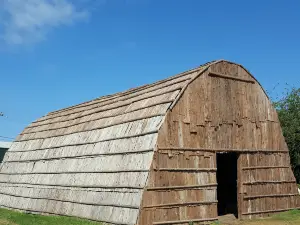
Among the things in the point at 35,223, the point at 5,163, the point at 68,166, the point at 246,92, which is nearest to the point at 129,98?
the point at 68,166

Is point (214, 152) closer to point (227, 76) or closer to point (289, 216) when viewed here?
point (227, 76)

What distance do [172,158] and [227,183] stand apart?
260 inches

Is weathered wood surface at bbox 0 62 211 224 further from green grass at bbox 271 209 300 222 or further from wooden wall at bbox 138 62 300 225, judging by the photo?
green grass at bbox 271 209 300 222

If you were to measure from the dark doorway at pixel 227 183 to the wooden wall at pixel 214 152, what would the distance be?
6.07 ft

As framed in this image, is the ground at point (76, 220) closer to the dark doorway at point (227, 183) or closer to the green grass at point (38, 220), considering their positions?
the green grass at point (38, 220)

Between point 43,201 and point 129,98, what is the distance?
22.3 ft

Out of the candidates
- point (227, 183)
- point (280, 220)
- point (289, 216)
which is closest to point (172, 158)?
point (280, 220)

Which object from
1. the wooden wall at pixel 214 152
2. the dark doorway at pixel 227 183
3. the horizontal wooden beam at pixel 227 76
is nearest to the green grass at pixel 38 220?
the wooden wall at pixel 214 152

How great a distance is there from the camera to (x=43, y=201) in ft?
66.5

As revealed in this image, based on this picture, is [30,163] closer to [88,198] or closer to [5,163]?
[5,163]

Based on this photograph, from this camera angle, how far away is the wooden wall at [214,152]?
1506cm

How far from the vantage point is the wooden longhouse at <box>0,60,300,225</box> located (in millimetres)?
15055

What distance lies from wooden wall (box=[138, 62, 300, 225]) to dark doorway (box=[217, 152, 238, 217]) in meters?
1.85

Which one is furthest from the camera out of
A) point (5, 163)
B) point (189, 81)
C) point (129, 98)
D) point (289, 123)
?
point (289, 123)
